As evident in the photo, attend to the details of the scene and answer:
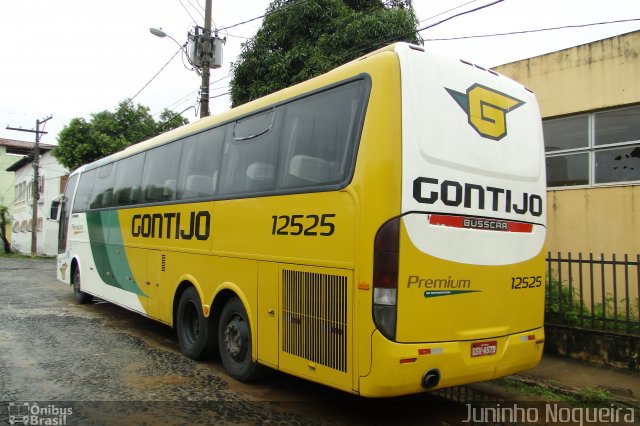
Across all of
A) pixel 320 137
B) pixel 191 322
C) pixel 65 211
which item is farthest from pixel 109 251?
pixel 320 137

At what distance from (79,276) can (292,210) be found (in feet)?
28.0

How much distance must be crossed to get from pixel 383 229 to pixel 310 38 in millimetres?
9727

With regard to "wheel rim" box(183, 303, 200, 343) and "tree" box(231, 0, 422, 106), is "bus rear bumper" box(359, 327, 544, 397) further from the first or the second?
"tree" box(231, 0, 422, 106)

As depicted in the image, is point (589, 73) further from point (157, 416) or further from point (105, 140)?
point (105, 140)

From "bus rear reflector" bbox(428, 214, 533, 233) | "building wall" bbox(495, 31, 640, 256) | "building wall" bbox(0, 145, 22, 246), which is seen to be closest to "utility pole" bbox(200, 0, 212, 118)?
"building wall" bbox(495, 31, 640, 256)

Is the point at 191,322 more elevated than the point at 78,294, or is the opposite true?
the point at 191,322

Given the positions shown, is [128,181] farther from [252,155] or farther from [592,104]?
[592,104]

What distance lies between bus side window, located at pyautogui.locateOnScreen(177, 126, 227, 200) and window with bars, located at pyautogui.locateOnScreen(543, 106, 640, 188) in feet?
19.5

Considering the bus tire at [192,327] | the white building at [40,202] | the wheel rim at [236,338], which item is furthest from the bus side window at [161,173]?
the white building at [40,202]

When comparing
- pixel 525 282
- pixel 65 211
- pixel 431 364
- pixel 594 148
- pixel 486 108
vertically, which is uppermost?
pixel 594 148

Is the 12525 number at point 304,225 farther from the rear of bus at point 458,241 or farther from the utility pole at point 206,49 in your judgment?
the utility pole at point 206,49

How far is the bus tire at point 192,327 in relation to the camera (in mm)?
6223

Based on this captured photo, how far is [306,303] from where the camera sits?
4.46m

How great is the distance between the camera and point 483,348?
13.9ft
